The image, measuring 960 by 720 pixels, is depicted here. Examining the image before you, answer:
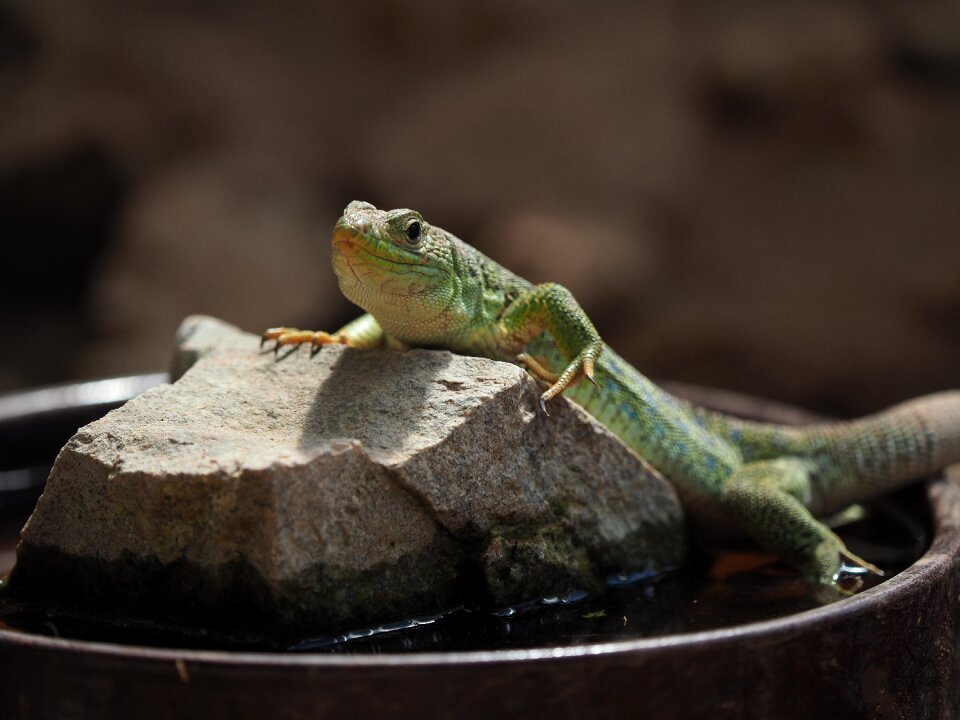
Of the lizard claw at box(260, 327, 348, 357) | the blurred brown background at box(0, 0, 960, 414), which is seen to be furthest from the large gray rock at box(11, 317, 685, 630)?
the blurred brown background at box(0, 0, 960, 414)

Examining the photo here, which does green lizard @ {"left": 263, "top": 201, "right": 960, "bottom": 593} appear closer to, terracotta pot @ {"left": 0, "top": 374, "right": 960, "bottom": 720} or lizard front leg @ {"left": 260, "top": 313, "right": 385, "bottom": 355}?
lizard front leg @ {"left": 260, "top": 313, "right": 385, "bottom": 355}

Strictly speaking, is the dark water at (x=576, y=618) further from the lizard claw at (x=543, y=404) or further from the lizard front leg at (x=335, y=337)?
the lizard front leg at (x=335, y=337)

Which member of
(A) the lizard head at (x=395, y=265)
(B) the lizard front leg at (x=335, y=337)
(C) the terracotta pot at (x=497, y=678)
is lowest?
(C) the terracotta pot at (x=497, y=678)

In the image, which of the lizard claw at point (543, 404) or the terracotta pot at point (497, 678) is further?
the lizard claw at point (543, 404)

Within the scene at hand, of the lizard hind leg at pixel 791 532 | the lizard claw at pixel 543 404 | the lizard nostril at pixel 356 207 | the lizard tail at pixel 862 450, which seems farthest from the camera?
the lizard tail at pixel 862 450

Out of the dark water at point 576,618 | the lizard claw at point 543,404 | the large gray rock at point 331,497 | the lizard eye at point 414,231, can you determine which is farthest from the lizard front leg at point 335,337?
the dark water at point 576,618

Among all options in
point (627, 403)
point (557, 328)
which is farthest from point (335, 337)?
point (627, 403)

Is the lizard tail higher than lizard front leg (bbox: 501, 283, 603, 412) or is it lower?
lower

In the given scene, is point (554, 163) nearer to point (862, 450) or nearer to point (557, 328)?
point (862, 450)

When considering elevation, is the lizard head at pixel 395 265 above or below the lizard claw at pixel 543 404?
above
